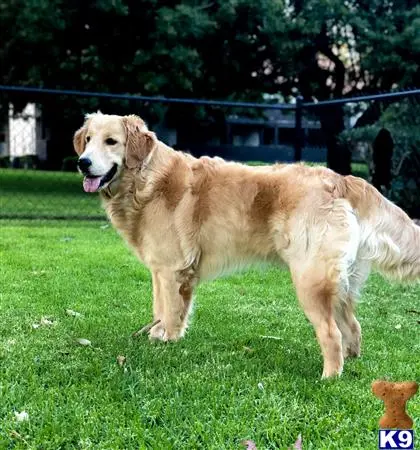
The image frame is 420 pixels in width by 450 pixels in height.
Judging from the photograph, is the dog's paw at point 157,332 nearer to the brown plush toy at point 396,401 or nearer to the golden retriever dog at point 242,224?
the golden retriever dog at point 242,224

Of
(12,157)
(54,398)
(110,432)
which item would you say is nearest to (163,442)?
(110,432)

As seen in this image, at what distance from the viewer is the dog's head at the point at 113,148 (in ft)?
11.8

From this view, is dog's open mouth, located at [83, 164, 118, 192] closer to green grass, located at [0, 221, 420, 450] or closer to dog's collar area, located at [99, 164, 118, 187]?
dog's collar area, located at [99, 164, 118, 187]

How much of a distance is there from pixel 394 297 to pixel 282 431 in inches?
120

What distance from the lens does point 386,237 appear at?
321 cm

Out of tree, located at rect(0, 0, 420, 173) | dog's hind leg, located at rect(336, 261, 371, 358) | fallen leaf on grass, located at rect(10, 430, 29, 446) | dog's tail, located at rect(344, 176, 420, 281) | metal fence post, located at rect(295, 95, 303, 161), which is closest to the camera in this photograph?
fallen leaf on grass, located at rect(10, 430, 29, 446)

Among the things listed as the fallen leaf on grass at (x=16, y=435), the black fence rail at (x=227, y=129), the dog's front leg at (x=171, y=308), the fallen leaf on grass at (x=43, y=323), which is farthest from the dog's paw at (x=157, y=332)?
the black fence rail at (x=227, y=129)

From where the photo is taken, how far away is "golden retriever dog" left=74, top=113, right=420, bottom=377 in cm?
308

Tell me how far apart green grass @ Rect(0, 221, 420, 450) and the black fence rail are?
131 inches

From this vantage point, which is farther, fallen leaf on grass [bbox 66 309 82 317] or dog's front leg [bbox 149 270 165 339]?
fallen leaf on grass [bbox 66 309 82 317]

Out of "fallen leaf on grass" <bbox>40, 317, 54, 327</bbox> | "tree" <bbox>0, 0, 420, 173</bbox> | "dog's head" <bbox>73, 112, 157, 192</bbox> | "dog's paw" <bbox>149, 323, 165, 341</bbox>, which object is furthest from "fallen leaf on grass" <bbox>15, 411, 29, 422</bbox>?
"tree" <bbox>0, 0, 420, 173</bbox>

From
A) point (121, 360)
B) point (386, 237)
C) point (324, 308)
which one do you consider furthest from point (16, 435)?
point (386, 237)

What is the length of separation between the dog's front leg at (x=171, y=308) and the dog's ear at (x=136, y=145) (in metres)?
0.70

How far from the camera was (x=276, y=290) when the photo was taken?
16.8 feet
